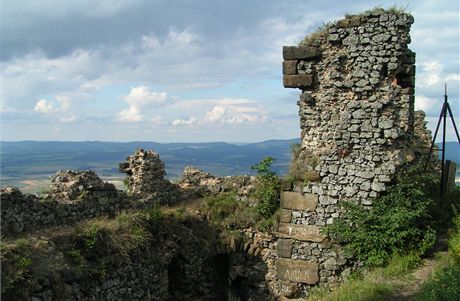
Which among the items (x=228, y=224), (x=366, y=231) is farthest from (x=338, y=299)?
(x=228, y=224)

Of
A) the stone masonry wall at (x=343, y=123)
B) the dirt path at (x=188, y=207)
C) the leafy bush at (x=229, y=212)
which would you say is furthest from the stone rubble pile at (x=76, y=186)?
the stone masonry wall at (x=343, y=123)

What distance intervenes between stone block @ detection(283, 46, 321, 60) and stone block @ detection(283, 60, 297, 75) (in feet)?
0.34

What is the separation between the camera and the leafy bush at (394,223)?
465 inches

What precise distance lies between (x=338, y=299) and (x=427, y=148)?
647 cm

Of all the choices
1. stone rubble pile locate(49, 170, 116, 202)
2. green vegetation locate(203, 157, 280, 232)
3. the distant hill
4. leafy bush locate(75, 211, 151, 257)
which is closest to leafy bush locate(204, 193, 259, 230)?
green vegetation locate(203, 157, 280, 232)

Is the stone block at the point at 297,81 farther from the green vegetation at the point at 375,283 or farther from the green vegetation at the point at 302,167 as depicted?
the green vegetation at the point at 375,283

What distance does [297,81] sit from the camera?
1293 centimetres

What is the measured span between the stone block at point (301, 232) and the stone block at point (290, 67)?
392cm

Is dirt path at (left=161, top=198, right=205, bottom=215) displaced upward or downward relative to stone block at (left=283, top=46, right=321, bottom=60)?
downward

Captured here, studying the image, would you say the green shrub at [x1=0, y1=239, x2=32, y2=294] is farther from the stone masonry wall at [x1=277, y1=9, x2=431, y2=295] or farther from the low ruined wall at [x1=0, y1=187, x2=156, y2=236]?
the stone masonry wall at [x1=277, y1=9, x2=431, y2=295]

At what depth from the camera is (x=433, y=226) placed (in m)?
12.5

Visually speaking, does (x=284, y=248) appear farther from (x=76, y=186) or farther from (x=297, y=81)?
(x=76, y=186)

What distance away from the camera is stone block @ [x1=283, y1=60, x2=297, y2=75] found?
42.6 feet

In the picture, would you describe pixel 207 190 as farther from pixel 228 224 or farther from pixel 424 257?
pixel 424 257
